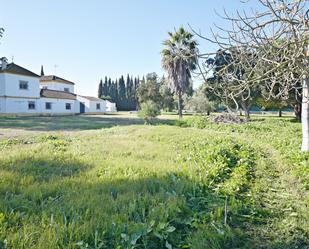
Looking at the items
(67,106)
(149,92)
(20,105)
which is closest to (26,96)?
(20,105)

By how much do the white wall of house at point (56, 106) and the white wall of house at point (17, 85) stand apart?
2.08m

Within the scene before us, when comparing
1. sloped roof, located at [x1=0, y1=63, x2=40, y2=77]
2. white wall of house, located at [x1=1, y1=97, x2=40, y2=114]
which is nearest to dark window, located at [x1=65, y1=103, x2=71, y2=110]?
white wall of house, located at [x1=1, y1=97, x2=40, y2=114]

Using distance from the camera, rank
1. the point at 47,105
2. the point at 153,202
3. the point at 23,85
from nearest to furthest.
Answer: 1. the point at 153,202
2. the point at 23,85
3. the point at 47,105

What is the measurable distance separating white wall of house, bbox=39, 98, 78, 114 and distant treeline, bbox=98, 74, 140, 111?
3147 centimetres

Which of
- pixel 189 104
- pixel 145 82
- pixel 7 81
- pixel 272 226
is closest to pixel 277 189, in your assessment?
pixel 272 226

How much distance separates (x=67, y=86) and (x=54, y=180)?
50.8 m

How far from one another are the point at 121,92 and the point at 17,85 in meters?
46.7

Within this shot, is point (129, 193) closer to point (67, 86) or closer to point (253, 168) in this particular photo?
point (253, 168)

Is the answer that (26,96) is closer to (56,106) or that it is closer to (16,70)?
(16,70)

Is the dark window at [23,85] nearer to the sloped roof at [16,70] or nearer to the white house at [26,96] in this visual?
the white house at [26,96]

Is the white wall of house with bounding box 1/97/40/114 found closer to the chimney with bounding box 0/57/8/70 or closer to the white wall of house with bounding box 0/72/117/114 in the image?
the white wall of house with bounding box 0/72/117/114

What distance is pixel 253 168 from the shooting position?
6621mm

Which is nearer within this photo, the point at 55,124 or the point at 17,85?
the point at 55,124

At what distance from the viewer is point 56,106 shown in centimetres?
4238
